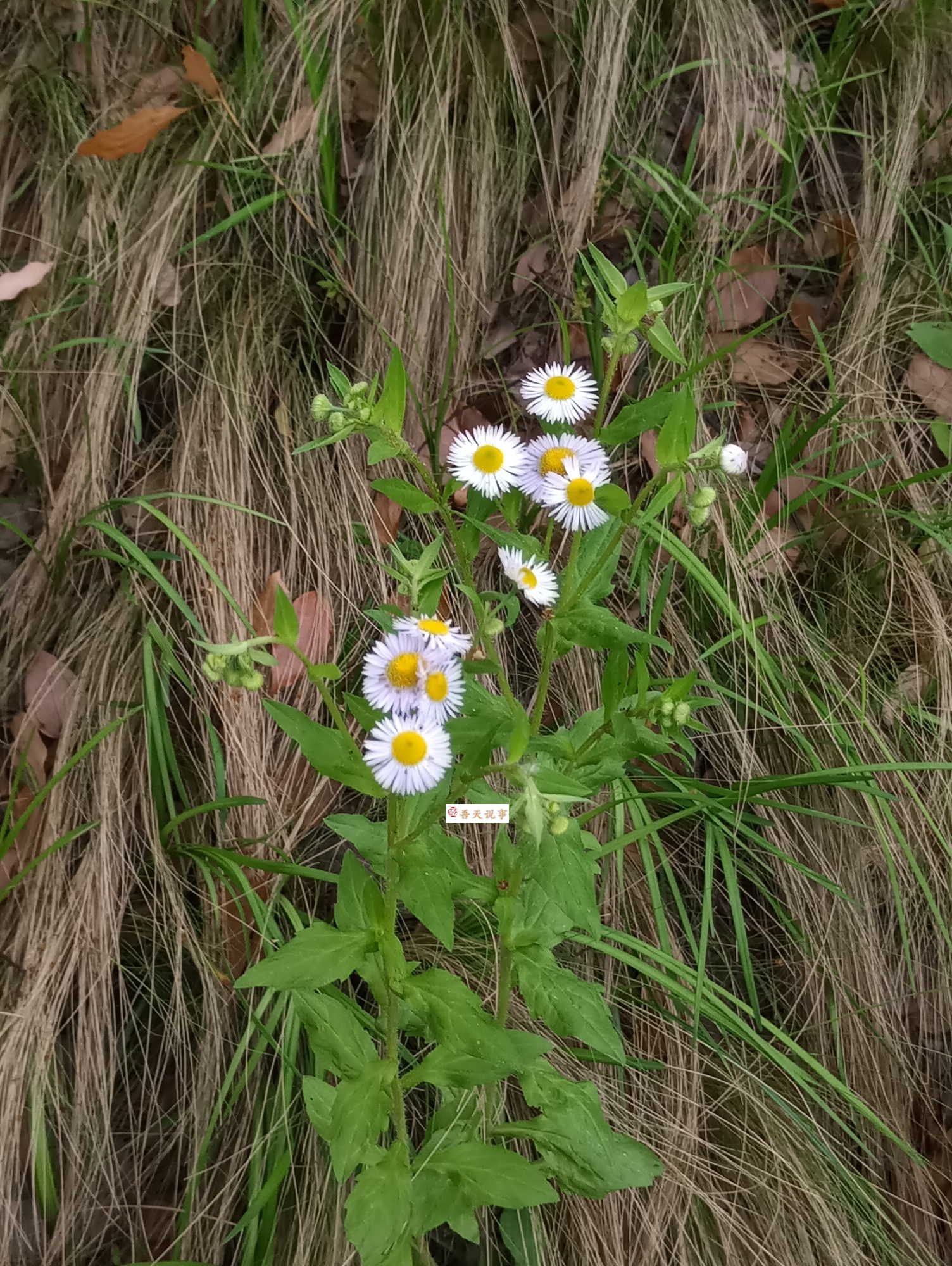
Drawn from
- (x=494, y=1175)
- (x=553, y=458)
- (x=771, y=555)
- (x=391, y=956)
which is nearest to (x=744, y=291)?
(x=771, y=555)

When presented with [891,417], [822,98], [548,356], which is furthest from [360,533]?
[822,98]

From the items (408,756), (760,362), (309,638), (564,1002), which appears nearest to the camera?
(408,756)

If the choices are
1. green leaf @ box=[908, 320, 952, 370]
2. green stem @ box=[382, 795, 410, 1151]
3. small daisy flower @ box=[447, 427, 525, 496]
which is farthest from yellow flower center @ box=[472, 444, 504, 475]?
green leaf @ box=[908, 320, 952, 370]

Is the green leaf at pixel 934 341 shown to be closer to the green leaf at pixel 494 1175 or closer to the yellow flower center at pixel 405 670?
the yellow flower center at pixel 405 670

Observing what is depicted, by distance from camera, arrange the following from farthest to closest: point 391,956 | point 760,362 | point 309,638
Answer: point 760,362, point 309,638, point 391,956

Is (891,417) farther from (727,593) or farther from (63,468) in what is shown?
(63,468)

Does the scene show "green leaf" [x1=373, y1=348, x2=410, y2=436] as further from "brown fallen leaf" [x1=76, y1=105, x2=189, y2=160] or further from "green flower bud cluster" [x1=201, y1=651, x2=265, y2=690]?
"brown fallen leaf" [x1=76, y1=105, x2=189, y2=160]

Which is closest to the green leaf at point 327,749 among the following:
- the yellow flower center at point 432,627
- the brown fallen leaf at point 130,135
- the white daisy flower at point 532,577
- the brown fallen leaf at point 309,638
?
the yellow flower center at point 432,627

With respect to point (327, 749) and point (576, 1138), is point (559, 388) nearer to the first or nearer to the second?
point (327, 749)
